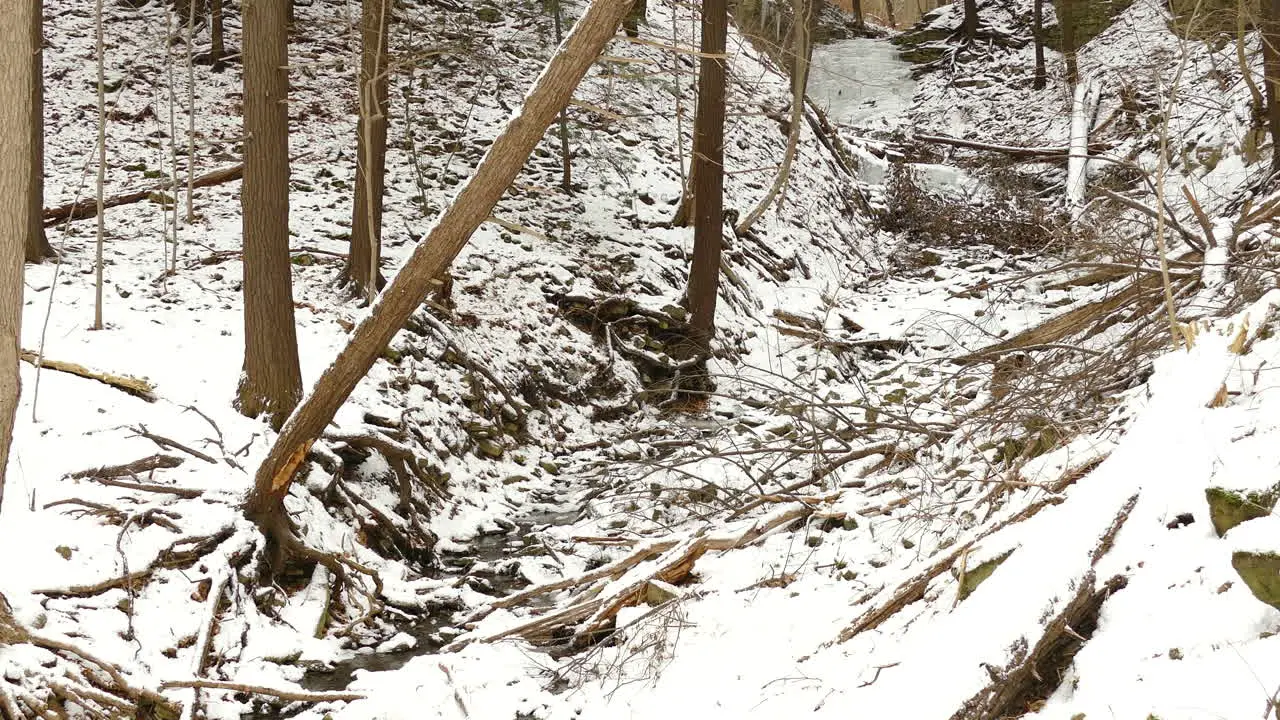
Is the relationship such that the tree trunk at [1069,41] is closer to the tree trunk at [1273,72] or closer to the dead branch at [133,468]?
the tree trunk at [1273,72]

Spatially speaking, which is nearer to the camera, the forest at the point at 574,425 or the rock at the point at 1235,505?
the rock at the point at 1235,505

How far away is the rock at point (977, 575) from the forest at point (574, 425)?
2 cm

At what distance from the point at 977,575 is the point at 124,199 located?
1022 cm

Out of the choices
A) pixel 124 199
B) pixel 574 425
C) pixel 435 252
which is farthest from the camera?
pixel 124 199

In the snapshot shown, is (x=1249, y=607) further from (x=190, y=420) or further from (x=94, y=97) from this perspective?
(x=94, y=97)

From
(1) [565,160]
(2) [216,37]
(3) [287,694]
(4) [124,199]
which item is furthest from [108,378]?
(2) [216,37]

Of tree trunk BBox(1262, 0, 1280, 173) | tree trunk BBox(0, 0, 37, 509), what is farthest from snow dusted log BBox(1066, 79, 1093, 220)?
tree trunk BBox(0, 0, 37, 509)

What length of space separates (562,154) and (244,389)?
23.8 ft

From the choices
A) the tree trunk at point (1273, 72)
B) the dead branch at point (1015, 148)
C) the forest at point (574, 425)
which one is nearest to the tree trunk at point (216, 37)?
the forest at point (574, 425)

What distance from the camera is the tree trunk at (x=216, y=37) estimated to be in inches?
536

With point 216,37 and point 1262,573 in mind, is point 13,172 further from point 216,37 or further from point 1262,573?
point 216,37

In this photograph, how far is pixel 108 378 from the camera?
6.19 meters

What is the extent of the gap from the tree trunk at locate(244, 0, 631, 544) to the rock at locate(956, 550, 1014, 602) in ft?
9.66

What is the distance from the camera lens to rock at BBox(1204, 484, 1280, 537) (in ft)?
8.38
